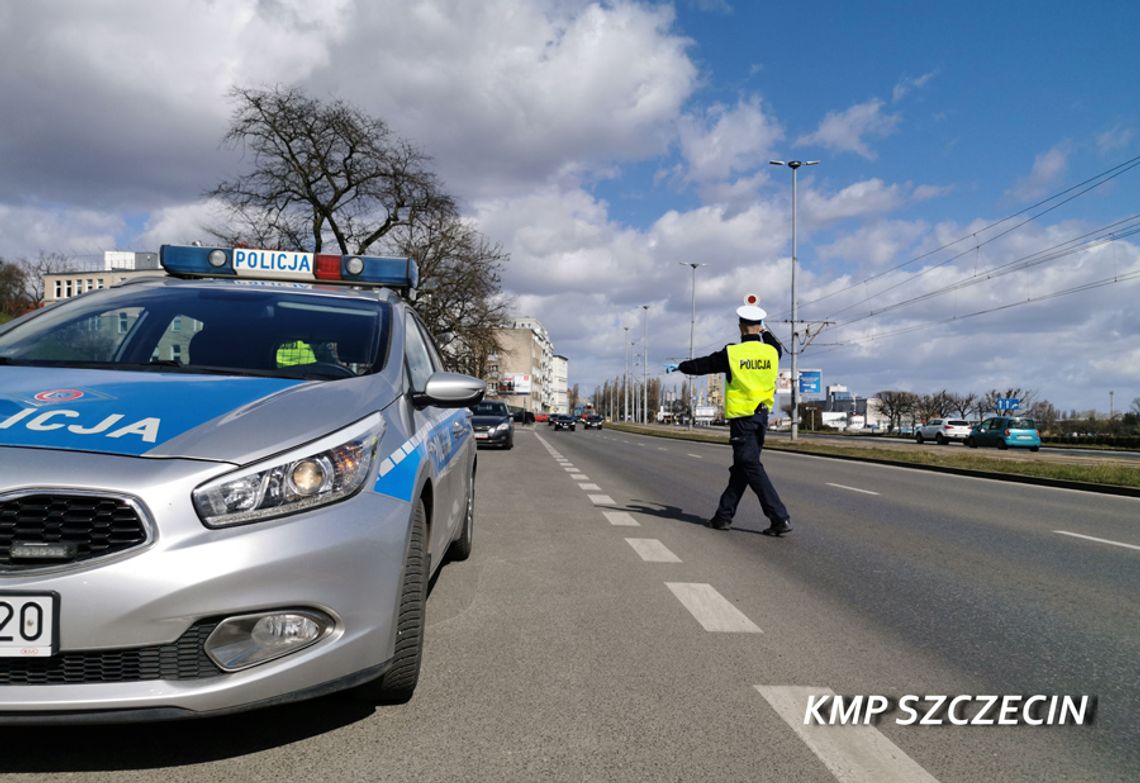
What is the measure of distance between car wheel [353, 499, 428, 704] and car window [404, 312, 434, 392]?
1.14 metres

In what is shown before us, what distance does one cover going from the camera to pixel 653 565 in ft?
20.8

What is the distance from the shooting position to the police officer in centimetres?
763

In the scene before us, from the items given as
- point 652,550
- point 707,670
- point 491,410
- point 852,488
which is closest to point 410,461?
point 707,670

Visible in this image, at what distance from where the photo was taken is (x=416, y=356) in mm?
4691

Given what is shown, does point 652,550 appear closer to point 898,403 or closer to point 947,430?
point 947,430

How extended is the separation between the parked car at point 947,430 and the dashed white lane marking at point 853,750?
5090 cm

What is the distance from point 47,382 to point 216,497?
41.4 inches

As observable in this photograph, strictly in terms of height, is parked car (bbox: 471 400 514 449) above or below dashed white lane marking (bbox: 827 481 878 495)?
above

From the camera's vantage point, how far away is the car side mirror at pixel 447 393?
152 inches

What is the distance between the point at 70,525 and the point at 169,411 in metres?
0.53

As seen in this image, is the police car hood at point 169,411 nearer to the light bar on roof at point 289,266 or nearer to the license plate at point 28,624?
the license plate at point 28,624

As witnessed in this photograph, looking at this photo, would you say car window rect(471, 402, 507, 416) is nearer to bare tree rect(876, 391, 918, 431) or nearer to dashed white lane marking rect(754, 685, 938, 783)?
dashed white lane marking rect(754, 685, 938, 783)

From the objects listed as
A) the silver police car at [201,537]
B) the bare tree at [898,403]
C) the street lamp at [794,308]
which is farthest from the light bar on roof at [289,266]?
the bare tree at [898,403]

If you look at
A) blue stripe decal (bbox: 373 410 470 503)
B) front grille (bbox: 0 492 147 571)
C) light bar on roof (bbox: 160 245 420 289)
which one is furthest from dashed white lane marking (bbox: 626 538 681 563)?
front grille (bbox: 0 492 147 571)
